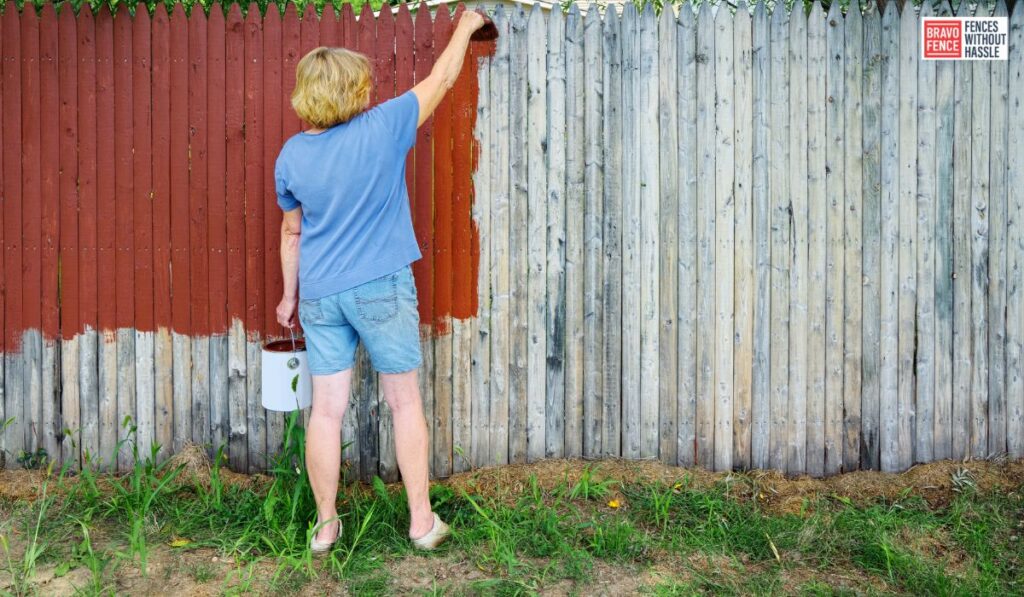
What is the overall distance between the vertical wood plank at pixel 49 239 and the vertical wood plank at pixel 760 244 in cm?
319

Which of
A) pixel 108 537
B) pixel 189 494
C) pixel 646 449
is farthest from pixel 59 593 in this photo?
pixel 646 449

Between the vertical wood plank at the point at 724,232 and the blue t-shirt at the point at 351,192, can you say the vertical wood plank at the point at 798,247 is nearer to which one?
the vertical wood plank at the point at 724,232

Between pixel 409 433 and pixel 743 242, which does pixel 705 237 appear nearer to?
pixel 743 242

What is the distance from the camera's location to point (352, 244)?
3467mm

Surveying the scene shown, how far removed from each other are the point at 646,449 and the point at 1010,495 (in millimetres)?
1609

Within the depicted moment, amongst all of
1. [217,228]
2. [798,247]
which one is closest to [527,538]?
[798,247]

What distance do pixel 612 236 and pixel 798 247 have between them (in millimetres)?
868

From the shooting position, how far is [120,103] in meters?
4.29

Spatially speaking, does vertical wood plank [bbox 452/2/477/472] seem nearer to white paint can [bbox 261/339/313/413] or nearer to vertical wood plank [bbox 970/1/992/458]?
white paint can [bbox 261/339/313/413]

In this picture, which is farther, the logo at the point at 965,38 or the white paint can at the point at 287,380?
the logo at the point at 965,38

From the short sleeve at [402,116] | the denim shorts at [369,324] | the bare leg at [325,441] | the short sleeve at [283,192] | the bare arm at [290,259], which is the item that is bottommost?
the bare leg at [325,441]

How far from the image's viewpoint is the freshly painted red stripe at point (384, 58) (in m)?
4.23

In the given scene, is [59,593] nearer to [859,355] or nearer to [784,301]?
[784,301]

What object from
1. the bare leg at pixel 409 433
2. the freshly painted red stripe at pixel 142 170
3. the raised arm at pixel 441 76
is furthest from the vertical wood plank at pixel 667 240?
the freshly painted red stripe at pixel 142 170
